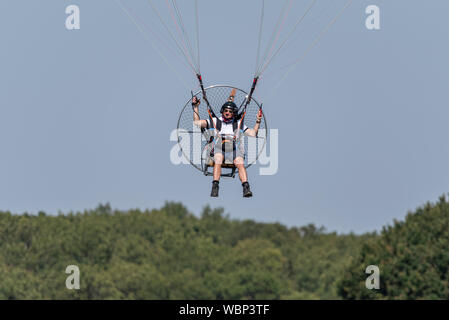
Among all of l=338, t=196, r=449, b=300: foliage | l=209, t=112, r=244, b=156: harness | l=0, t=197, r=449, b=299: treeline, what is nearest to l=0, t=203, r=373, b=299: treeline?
l=0, t=197, r=449, b=299: treeline

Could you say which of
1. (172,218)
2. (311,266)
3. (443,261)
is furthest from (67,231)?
(443,261)

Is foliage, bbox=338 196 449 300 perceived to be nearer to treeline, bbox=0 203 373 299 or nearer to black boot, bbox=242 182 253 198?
treeline, bbox=0 203 373 299

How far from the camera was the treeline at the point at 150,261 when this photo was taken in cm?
13150

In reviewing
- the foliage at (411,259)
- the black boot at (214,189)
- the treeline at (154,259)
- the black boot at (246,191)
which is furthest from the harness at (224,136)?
the treeline at (154,259)

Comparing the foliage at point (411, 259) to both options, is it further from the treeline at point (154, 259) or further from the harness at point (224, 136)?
the harness at point (224, 136)

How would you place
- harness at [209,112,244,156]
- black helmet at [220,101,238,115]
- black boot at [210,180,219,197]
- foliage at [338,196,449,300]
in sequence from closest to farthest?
1. black boot at [210,180,219,197]
2. harness at [209,112,244,156]
3. black helmet at [220,101,238,115]
4. foliage at [338,196,449,300]

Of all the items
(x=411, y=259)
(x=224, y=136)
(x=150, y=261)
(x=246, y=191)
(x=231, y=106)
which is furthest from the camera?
(x=150, y=261)

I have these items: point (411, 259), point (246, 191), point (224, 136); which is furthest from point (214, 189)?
point (411, 259)

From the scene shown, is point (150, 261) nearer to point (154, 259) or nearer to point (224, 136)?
point (154, 259)

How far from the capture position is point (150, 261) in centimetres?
14400

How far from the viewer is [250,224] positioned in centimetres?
17300

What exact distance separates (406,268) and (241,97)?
4978 cm

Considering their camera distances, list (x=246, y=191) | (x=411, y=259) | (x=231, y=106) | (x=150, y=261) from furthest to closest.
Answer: (x=150, y=261)
(x=411, y=259)
(x=231, y=106)
(x=246, y=191)

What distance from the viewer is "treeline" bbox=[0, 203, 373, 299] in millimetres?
131500
